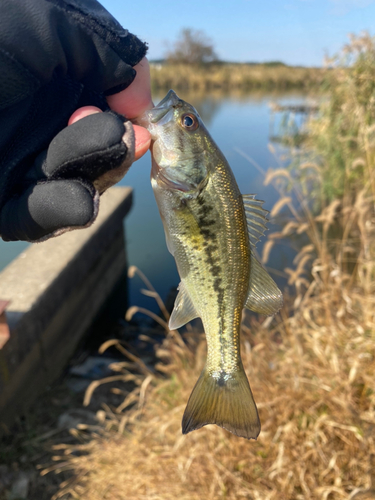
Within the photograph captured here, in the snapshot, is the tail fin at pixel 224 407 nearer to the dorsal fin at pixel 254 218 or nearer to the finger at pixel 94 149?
the dorsal fin at pixel 254 218

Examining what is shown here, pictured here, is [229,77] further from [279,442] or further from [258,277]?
[258,277]

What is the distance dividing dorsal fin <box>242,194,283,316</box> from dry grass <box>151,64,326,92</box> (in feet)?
85.3

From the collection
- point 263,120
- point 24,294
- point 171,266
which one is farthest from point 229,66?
point 24,294

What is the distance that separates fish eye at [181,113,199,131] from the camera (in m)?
1.56

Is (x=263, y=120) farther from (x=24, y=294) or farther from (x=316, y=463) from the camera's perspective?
(x=316, y=463)

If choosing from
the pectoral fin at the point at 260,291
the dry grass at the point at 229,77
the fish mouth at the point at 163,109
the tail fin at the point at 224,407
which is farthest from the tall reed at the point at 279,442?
the dry grass at the point at 229,77

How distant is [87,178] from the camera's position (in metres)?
1.48

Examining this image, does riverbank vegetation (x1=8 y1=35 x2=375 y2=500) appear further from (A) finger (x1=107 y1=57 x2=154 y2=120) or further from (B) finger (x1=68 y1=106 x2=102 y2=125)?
(B) finger (x1=68 y1=106 x2=102 y2=125)

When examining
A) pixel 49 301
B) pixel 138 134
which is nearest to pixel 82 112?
pixel 138 134

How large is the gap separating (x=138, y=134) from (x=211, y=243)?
0.54 m

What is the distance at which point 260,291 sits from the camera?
1545 millimetres

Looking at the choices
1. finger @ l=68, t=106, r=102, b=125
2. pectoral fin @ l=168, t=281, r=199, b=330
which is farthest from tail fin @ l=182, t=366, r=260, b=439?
finger @ l=68, t=106, r=102, b=125

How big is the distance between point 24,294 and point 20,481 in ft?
6.00

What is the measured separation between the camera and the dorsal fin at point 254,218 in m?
1.56
